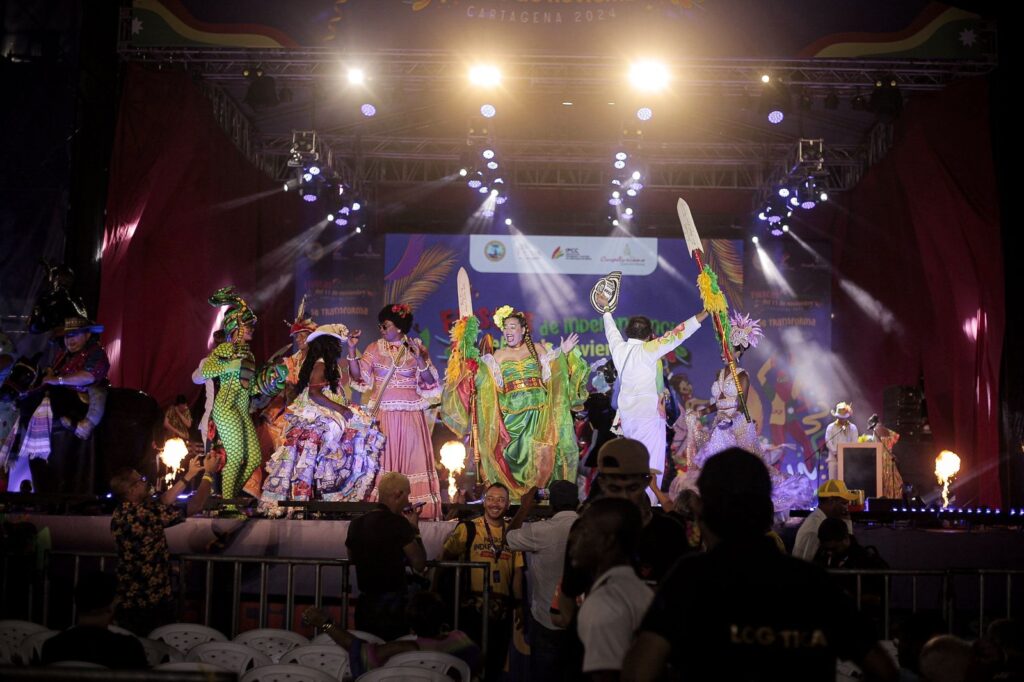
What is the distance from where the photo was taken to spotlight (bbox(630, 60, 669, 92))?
10.1 meters

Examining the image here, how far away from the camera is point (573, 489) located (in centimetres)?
428

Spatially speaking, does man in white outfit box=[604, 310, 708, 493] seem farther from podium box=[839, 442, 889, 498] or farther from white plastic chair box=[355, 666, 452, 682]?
white plastic chair box=[355, 666, 452, 682]

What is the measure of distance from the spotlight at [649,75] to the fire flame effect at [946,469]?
480 cm

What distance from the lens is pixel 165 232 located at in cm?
1055

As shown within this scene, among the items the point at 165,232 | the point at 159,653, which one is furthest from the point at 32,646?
the point at 165,232

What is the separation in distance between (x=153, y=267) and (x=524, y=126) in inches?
234

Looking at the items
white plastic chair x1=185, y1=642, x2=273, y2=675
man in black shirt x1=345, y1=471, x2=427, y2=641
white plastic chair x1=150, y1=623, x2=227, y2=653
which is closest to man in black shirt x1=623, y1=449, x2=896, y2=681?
white plastic chair x1=185, y1=642, x2=273, y2=675

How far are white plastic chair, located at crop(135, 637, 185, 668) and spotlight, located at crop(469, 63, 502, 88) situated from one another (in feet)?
25.4

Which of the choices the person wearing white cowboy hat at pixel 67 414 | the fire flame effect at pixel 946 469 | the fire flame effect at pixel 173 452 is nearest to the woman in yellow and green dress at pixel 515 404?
the fire flame effect at pixel 173 452

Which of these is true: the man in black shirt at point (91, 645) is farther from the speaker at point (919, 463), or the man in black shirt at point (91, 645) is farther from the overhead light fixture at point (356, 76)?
the speaker at point (919, 463)

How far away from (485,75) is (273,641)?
24.7 feet

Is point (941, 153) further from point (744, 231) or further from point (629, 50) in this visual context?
point (744, 231)

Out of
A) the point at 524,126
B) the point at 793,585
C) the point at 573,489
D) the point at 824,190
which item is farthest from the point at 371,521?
the point at 524,126

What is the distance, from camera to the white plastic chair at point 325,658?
3797mm
